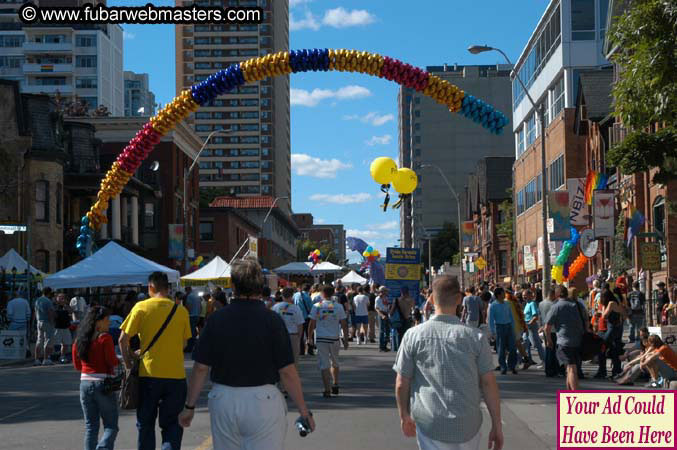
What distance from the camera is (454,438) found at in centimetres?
594

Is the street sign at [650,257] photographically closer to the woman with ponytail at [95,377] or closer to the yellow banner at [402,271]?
the yellow banner at [402,271]

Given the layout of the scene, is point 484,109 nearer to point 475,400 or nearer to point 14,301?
point 14,301

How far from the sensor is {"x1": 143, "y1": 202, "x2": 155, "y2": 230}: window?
60.7 m

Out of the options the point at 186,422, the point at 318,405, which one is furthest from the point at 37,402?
the point at 186,422

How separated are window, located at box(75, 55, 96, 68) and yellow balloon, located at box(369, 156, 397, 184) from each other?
104 meters

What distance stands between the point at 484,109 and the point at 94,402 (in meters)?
17.5

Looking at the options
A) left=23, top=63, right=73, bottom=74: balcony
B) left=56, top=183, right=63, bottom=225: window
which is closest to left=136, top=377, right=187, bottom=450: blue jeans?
left=56, top=183, right=63, bottom=225: window

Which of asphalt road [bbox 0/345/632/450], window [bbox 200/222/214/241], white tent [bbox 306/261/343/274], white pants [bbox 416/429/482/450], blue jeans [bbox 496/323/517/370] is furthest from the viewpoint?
window [bbox 200/222/214/241]

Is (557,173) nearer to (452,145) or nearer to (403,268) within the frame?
(403,268)

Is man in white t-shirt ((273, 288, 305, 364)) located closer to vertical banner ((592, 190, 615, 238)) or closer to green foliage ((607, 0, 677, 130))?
green foliage ((607, 0, 677, 130))

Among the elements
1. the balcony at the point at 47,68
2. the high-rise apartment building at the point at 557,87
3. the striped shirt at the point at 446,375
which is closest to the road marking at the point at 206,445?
the striped shirt at the point at 446,375

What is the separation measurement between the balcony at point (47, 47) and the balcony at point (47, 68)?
1635 millimetres

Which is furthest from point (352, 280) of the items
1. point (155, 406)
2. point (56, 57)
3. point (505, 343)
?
point (56, 57)

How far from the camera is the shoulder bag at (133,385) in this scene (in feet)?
27.3
